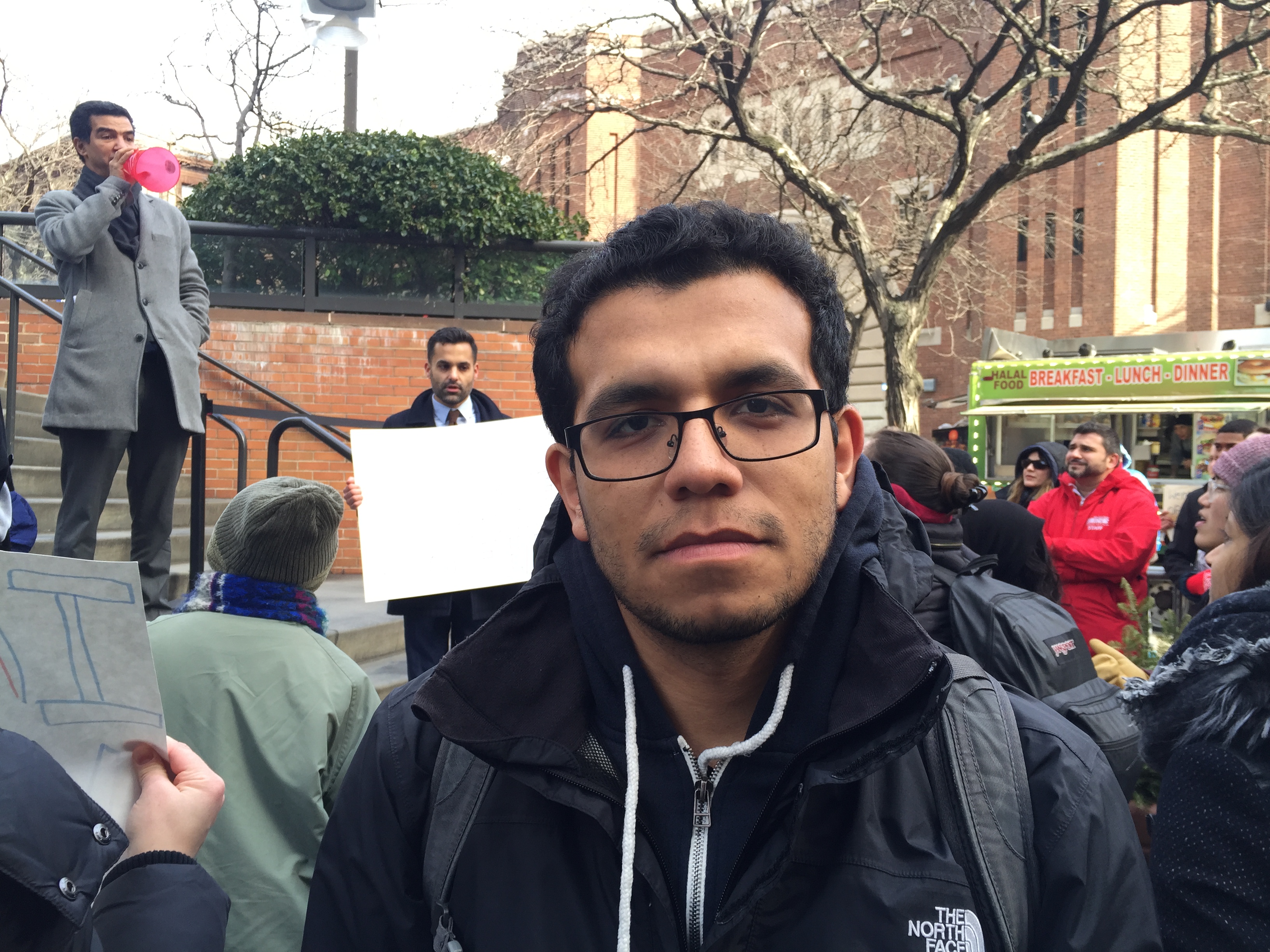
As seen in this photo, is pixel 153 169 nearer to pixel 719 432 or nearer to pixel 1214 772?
pixel 719 432

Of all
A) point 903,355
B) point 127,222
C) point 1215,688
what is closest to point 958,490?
point 1215,688

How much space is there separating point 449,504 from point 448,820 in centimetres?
323

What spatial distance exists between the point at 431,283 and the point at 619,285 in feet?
29.5

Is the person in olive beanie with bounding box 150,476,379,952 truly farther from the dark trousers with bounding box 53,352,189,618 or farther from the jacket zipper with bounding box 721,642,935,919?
the dark trousers with bounding box 53,352,189,618

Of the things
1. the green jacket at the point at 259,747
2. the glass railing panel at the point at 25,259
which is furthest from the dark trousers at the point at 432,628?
the glass railing panel at the point at 25,259

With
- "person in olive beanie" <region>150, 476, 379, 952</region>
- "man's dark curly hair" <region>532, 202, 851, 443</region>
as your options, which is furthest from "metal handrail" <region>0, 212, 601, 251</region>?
"man's dark curly hair" <region>532, 202, 851, 443</region>

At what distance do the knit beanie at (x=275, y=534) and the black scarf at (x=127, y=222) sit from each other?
2889 mm

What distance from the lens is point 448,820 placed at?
5.00 ft

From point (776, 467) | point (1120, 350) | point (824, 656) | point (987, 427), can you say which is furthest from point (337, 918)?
point (1120, 350)

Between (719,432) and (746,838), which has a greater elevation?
(719,432)

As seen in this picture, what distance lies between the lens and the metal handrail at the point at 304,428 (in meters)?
6.50

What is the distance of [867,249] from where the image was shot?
1455 cm

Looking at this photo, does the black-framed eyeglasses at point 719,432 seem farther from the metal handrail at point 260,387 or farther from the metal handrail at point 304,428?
the metal handrail at point 260,387

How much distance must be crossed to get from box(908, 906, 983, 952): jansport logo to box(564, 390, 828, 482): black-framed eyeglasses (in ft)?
2.16
